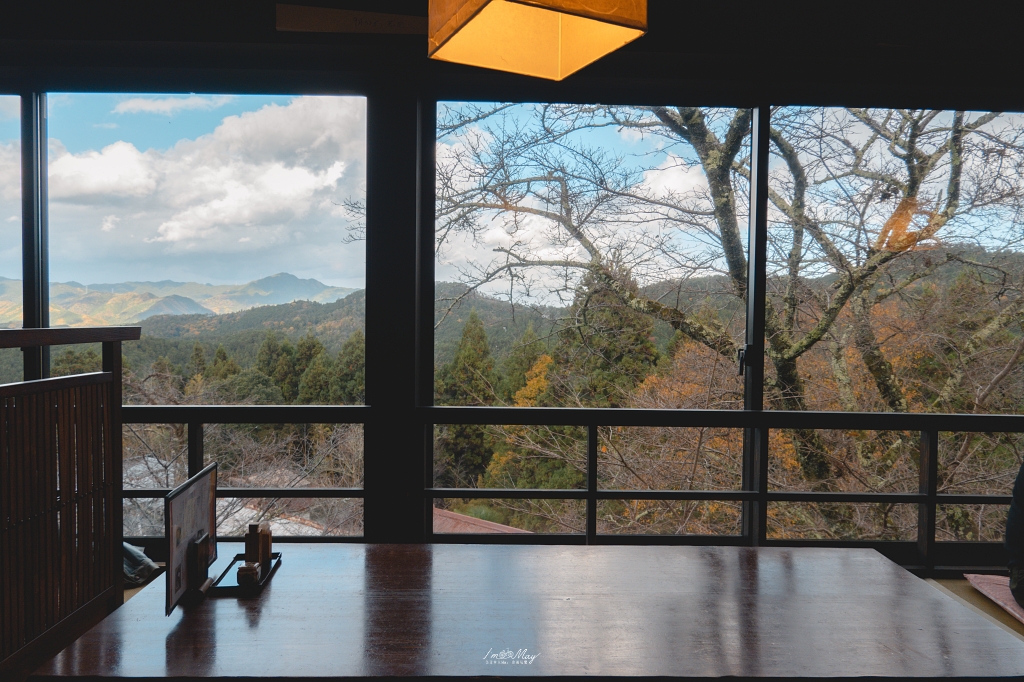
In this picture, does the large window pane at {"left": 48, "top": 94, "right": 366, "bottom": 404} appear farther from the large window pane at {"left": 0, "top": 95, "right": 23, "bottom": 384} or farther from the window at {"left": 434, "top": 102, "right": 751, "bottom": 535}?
the window at {"left": 434, "top": 102, "right": 751, "bottom": 535}

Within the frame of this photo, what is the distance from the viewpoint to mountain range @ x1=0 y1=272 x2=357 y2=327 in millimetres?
2953

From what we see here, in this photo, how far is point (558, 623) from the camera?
1325 millimetres

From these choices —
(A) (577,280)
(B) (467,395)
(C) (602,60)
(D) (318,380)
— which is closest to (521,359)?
(B) (467,395)

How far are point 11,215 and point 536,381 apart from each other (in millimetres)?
2715

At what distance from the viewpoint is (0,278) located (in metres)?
2.88

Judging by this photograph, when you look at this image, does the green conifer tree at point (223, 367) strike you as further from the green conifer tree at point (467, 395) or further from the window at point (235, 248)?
the green conifer tree at point (467, 395)

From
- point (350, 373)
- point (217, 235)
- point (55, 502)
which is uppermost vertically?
point (217, 235)

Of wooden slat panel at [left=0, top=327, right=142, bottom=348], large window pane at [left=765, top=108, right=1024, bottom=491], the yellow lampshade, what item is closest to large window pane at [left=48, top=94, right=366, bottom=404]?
wooden slat panel at [left=0, top=327, right=142, bottom=348]

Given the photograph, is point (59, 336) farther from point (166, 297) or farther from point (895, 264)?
point (895, 264)

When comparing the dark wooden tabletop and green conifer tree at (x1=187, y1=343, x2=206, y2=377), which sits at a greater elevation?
green conifer tree at (x1=187, y1=343, x2=206, y2=377)

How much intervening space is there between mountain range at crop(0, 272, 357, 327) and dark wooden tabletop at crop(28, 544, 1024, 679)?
1.61m

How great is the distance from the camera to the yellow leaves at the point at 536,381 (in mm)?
2973

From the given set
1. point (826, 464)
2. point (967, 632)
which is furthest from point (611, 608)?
point (826, 464)

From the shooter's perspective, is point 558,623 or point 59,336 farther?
point 59,336
